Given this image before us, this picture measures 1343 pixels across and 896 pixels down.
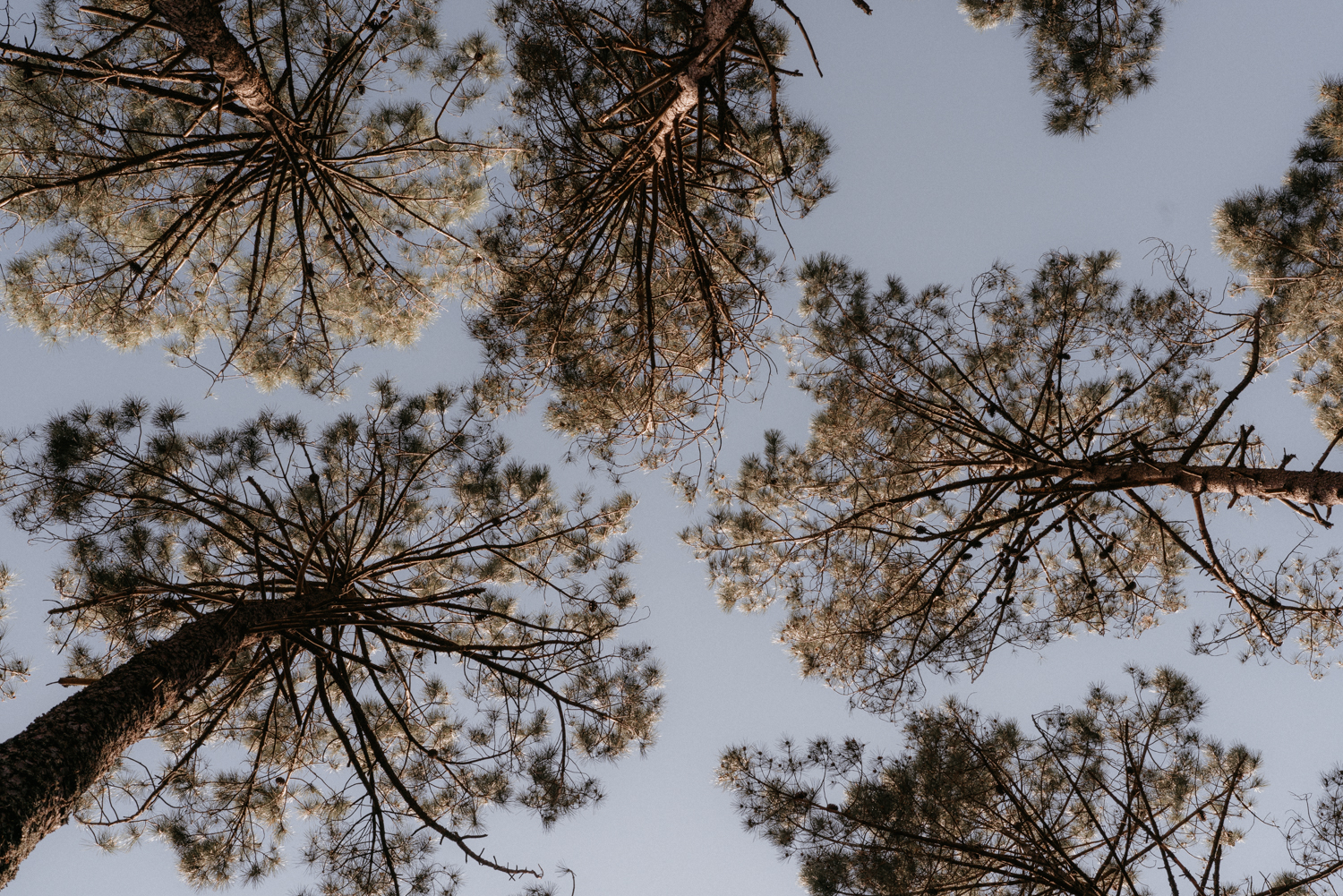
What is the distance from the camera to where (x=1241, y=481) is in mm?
3072

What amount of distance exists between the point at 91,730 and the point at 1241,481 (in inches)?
208

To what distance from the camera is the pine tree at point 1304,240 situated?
525cm

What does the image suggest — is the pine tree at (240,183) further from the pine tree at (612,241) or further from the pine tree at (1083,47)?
the pine tree at (1083,47)

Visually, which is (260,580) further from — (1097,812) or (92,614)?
(1097,812)

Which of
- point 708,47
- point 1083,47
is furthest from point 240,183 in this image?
point 1083,47

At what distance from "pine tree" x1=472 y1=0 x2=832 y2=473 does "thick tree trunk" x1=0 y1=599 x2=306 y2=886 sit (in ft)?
8.45

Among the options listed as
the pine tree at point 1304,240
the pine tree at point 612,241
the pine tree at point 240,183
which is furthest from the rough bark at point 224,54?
the pine tree at point 1304,240

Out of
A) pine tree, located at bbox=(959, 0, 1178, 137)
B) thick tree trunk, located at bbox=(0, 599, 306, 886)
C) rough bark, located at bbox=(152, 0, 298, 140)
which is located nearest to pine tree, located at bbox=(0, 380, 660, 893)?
thick tree trunk, located at bbox=(0, 599, 306, 886)

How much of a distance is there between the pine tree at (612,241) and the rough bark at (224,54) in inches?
61.6

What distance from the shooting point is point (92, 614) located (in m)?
4.05

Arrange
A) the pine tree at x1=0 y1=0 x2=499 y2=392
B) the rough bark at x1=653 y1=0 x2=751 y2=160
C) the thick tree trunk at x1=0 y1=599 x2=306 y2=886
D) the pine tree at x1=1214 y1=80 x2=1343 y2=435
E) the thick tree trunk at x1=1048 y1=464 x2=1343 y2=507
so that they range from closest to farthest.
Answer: the thick tree trunk at x1=0 y1=599 x2=306 y2=886
the rough bark at x1=653 y1=0 x2=751 y2=160
the thick tree trunk at x1=1048 y1=464 x2=1343 y2=507
the pine tree at x1=0 y1=0 x2=499 y2=392
the pine tree at x1=1214 y1=80 x2=1343 y2=435

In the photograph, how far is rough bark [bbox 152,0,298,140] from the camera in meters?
2.93

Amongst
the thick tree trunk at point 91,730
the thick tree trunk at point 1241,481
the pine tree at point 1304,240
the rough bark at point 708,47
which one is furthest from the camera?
the pine tree at point 1304,240

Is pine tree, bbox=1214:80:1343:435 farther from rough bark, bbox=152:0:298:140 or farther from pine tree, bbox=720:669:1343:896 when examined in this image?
rough bark, bbox=152:0:298:140
